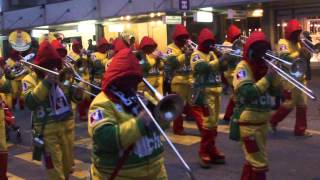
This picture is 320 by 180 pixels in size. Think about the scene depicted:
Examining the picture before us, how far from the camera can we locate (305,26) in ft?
69.4

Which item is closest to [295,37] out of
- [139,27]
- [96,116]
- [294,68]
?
[294,68]

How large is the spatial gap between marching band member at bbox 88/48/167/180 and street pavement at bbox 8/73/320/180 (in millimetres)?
3282

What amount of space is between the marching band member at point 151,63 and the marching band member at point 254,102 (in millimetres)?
5048

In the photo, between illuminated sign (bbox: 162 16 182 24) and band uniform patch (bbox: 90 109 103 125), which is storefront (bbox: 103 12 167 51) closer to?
illuminated sign (bbox: 162 16 182 24)

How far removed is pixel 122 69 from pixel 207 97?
3.87 m

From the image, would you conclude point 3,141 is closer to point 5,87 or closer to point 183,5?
point 5,87

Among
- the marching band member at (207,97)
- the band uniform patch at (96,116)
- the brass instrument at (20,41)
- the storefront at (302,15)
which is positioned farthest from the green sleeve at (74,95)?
the storefront at (302,15)

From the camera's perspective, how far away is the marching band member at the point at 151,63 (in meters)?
10.5

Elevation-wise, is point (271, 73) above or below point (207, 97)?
above

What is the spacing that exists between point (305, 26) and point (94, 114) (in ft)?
61.6

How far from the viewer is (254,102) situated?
17.9 feet

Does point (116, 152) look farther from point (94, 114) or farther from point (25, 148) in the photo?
point (25, 148)

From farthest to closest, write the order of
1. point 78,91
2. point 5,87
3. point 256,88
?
point 5,87 < point 78,91 < point 256,88

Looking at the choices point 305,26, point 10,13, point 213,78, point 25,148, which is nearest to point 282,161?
point 213,78
